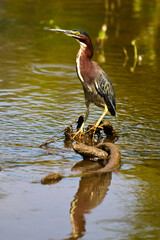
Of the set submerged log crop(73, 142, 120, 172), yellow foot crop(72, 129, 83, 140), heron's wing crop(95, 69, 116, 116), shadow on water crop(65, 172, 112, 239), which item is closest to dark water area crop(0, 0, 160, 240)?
shadow on water crop(65, 172, 112, 239)

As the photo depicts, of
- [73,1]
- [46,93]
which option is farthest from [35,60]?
[73,1]

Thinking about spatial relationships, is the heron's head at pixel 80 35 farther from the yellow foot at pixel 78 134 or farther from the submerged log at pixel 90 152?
the submerged log at pixel 90 152

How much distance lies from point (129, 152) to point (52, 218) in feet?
6.45

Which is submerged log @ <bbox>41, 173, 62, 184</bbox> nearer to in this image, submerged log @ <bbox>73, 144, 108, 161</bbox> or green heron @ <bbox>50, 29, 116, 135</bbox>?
submerged log @ <bbox>73, 144, 108, 161</bbox>

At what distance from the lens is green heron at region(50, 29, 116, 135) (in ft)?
20.0

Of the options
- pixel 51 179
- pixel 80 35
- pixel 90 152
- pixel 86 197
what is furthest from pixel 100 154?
pixel 80 35

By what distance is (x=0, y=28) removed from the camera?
1449cm

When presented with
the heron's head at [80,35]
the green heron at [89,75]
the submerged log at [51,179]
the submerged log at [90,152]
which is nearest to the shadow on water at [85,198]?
the submerged log at [51,179]

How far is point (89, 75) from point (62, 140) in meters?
0.87

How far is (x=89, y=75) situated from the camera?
6137mm

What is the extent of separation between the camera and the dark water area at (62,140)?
3883 mm

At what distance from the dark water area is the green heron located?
52cm

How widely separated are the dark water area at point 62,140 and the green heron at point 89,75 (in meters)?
0.52

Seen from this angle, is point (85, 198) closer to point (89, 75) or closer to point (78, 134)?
point (78, 134)
